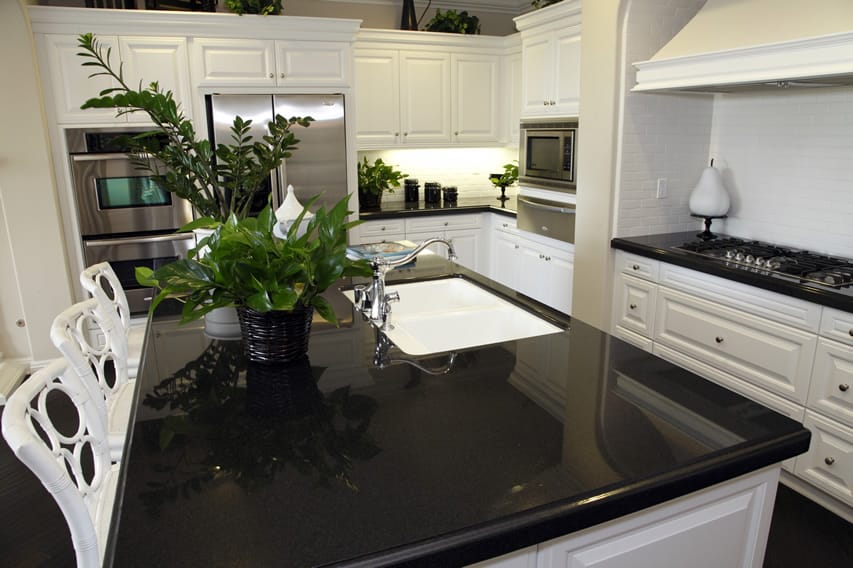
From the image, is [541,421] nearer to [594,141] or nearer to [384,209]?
[594,141]

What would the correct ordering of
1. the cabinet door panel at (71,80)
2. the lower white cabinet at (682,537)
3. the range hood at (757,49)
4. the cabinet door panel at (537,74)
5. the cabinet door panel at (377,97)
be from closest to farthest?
the lower white cabinet at (682,537) < the range hood at (757,49) < the cabinet door panel at (71,80) < the cabinet door panel at (537,74) < the cabinet door panel at (377,97)

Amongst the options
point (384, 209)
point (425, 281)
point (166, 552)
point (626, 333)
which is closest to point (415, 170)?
point (384, 209)

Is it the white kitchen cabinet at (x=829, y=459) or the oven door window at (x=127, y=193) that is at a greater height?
the oven door window at (x=127, y=193)

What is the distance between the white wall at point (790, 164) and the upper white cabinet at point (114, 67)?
10.9 feet

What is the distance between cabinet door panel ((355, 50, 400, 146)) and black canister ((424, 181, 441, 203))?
556mm

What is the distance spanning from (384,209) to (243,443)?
376 centimetres

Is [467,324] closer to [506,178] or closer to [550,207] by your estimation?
[550,207]

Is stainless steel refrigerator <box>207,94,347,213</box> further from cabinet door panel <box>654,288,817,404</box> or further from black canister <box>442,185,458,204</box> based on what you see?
cabinet door panel <box>654,288,817,404</box>

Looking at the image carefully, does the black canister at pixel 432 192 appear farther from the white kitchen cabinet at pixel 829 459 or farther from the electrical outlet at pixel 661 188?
the white kitchen cabinet at pixel 829 459

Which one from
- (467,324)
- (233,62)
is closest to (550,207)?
(467,324)

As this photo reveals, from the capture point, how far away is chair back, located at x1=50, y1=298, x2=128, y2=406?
165 centimetres

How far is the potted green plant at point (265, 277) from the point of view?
143cm

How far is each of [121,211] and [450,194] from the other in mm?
2603

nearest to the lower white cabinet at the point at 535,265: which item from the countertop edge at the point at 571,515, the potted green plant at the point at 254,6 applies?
the potted green plant at the point at 254,6
